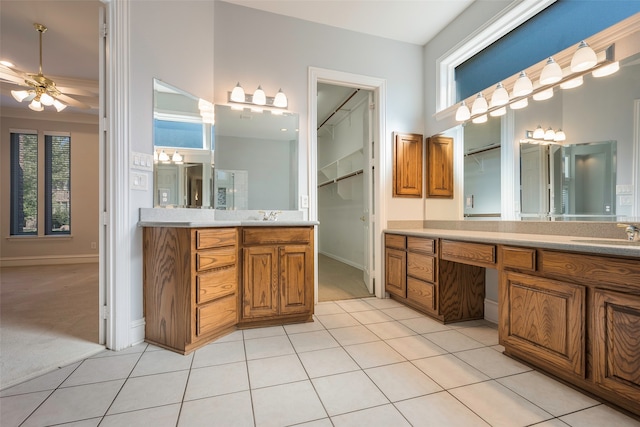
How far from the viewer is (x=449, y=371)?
66.1 inches

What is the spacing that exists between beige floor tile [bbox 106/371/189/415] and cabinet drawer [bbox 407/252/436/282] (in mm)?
2009

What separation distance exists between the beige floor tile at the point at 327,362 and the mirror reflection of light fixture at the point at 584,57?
2374 mm

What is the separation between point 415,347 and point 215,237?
1643 mm

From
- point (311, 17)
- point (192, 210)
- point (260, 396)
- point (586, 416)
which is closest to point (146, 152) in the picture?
point (192, 210)

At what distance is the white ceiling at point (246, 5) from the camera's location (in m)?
2.65

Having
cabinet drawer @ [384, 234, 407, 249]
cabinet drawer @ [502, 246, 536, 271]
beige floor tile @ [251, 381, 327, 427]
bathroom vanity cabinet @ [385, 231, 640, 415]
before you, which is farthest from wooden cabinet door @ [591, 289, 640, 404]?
cabinet drawer @ [384, 234, 407, 249]

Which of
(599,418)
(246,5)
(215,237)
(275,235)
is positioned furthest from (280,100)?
(599,418)

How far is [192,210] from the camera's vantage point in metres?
2.48

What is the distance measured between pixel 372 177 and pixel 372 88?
103 centimetres

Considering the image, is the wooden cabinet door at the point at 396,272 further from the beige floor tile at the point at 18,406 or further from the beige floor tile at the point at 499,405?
the beige floor tile at the point at 18,406

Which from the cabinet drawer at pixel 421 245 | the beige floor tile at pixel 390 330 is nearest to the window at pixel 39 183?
the beige floor tile at pixel 390 330

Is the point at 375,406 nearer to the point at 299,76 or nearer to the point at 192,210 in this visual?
the point at 192,210

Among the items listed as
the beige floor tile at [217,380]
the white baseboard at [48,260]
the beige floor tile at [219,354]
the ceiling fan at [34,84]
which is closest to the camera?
the beige floor tile at [217,380]

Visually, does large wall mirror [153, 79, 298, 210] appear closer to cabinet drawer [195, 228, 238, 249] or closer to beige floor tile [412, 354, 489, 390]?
cabinet drawer [195, 228, 238, 249]
